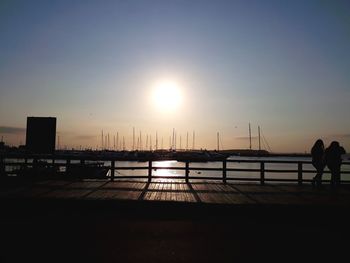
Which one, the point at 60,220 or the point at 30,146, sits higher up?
the point at 30,146

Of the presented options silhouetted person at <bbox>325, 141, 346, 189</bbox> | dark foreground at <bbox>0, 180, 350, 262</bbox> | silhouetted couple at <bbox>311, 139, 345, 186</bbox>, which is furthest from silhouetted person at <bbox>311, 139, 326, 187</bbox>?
dark foreground at <bbox>0, 180, 350, 262</bbox>

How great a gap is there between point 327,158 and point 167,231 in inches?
375

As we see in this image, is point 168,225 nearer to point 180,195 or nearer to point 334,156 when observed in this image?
point 180,195

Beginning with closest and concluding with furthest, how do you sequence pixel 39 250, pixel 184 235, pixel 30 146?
pixel 39 250, pixel 184 235, pixel 30 146

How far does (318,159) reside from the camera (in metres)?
15.0

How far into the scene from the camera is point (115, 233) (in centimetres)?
842

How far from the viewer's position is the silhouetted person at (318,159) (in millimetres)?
14906

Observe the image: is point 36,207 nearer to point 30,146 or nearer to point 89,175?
point 30,146

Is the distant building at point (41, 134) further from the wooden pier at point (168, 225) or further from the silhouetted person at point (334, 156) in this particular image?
the silhouetted person at point (334, 156)

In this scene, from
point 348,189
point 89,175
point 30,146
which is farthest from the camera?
point 89,175

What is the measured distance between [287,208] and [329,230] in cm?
134

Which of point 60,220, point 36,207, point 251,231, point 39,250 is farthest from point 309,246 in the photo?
point 36,207

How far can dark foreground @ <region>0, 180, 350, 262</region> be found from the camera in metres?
6.93

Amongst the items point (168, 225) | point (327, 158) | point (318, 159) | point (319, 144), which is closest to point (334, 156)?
point (327, 158)
